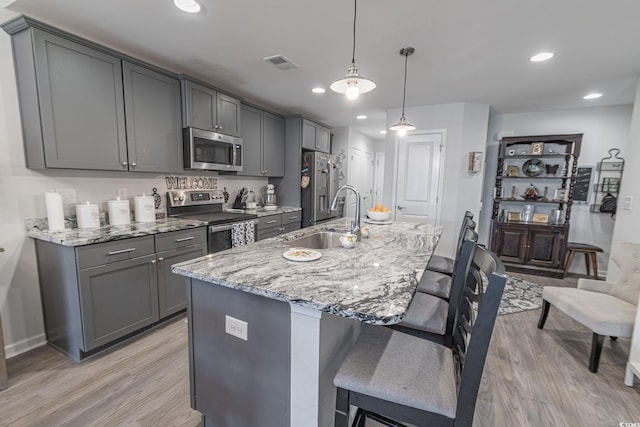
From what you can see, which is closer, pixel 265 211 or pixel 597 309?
pixel 597 309

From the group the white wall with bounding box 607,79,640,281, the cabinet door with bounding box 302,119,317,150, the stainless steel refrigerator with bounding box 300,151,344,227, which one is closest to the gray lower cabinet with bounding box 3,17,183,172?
the cabinet door with bounding box 302,119,317,150

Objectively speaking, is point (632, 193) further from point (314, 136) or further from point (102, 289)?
point (102, 289)

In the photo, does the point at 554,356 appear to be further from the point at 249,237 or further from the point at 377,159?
the point at 377,159

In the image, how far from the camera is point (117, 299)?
2090mm

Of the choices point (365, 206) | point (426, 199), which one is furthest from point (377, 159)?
point (426, 199)

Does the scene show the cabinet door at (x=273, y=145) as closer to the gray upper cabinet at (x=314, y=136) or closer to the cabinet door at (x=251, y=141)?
the cabinet door at (x=251, y=141)

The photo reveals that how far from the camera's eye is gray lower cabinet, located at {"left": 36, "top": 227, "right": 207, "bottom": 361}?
191 centimetres

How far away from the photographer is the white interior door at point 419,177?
4.16 metres

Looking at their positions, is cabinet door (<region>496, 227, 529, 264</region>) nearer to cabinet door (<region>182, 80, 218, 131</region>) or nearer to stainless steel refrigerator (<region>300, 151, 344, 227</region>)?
stainless steel refrigerator (<region>300, 151, 344, 227</region>)

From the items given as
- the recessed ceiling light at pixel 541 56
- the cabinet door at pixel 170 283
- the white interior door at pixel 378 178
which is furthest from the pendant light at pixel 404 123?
the white interior door at pixel 378 178

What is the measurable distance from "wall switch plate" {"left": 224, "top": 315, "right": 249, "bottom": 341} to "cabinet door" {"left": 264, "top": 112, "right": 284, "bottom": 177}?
316cm

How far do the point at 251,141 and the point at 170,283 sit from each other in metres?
2.18

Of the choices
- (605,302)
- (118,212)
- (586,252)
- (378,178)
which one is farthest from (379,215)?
(378,178)

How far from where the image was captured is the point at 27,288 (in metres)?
2.11
